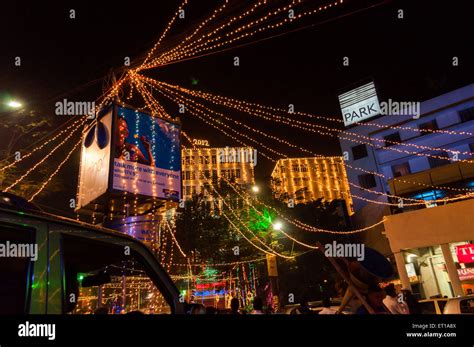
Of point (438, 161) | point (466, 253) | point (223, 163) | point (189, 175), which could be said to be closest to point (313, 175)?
point (223, 163)

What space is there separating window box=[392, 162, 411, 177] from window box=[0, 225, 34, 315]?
3267cm

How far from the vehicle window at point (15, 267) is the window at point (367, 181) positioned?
3412 centimetres

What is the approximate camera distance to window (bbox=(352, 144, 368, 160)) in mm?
34000

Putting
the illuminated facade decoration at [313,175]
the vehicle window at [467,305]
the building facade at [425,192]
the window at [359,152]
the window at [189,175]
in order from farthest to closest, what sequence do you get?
the illuminated facade decoration at [313,175] < the window at [189,175] < the window at [359,152] < the building facade at [425,192] < the vehicle window at [467,305]

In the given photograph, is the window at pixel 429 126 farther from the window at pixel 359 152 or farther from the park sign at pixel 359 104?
the window at pixel 359 152

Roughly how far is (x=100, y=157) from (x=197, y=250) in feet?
62.0

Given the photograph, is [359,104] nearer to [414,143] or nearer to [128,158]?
[414,143]

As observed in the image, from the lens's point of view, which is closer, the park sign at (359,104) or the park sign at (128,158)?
the park sign at (128,158)

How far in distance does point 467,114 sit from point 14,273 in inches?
1327

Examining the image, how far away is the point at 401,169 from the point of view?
31359 mm

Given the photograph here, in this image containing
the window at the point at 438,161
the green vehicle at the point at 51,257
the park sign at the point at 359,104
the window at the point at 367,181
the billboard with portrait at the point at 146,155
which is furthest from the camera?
the park sign at the point at 359,104

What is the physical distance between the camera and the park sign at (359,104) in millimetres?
35609

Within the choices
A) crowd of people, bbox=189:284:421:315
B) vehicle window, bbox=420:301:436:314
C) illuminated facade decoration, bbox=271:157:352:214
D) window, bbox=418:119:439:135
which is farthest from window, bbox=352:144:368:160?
illuminated facade decoration, bbox=271:157:352:214

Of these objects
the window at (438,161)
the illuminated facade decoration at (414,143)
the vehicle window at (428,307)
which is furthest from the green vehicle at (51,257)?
the window at (438,161)
